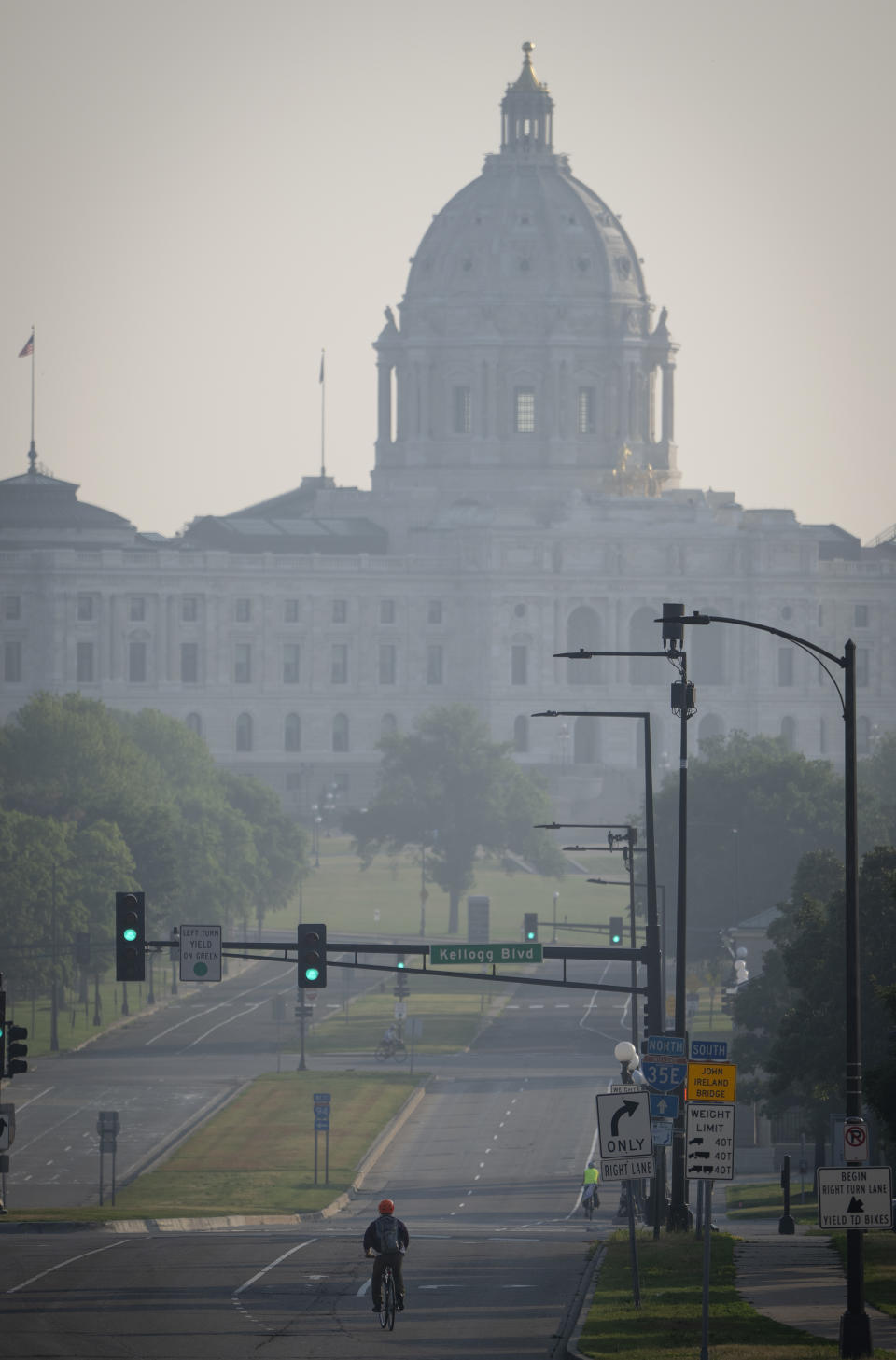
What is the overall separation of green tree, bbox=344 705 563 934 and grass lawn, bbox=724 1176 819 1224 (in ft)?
270

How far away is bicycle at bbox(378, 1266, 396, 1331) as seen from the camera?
126 ft

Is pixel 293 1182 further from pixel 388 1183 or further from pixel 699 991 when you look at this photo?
pixel 699 991

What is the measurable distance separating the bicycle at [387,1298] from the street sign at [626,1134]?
3356 millimetres

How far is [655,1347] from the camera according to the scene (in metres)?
36.2

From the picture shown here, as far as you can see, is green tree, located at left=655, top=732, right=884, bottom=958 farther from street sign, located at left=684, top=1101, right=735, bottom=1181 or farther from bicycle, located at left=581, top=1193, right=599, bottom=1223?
street sign, located at left=684, top=1101, right=735, bottom=1181

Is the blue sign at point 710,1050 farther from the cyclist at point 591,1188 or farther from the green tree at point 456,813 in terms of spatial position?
the green tree at point 456,813

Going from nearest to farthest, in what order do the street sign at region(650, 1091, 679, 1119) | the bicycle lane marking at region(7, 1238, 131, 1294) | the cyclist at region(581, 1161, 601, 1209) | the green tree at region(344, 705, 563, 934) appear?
the bicycle lane marking at region(7, 1238, 131, 1294)
the street sign at region(650, 1091, 679, 1119)
the cyclist at region(581, 1161, 601, 1209)
the green tree at region(344, 705, 563, 934)

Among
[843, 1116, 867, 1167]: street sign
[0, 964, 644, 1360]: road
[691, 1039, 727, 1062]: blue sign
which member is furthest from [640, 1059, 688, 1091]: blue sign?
[843, 1116, 867, 1167]: street sign

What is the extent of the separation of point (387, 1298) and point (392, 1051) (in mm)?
63541

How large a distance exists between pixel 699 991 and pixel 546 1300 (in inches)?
3254

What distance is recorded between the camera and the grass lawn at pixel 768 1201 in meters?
60.7

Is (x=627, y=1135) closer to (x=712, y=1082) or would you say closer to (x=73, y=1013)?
(x=712, y=1082)

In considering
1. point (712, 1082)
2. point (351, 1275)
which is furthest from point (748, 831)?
point (712, 1082)

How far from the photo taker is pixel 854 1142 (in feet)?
119
